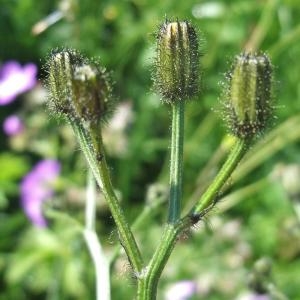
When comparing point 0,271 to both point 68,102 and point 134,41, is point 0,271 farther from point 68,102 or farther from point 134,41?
point 68,102

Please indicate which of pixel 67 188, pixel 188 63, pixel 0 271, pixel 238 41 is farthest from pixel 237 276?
pixel 188 63

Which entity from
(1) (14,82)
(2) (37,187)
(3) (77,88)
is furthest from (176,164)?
(1) (14,82)

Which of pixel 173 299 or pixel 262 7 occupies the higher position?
pixel 262 7

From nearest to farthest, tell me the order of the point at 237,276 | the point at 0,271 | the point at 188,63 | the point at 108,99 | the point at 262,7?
the point at 108,99 < the point at 188,63 < the point at 237,276 < the point at 0,271 < the point at 262,7

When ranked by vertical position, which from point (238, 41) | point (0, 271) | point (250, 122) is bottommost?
point (250, 122)

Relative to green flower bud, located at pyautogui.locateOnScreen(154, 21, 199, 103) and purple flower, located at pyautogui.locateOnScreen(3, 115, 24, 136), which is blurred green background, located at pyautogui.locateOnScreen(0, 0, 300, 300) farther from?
green flower bud, located at pyautogui.locateOnScreen(154, 21, 199, 103)

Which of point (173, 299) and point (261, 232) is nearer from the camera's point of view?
point (173, 299)

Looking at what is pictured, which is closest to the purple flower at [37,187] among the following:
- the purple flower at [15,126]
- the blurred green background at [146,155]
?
the blurred green background at [146,155]
